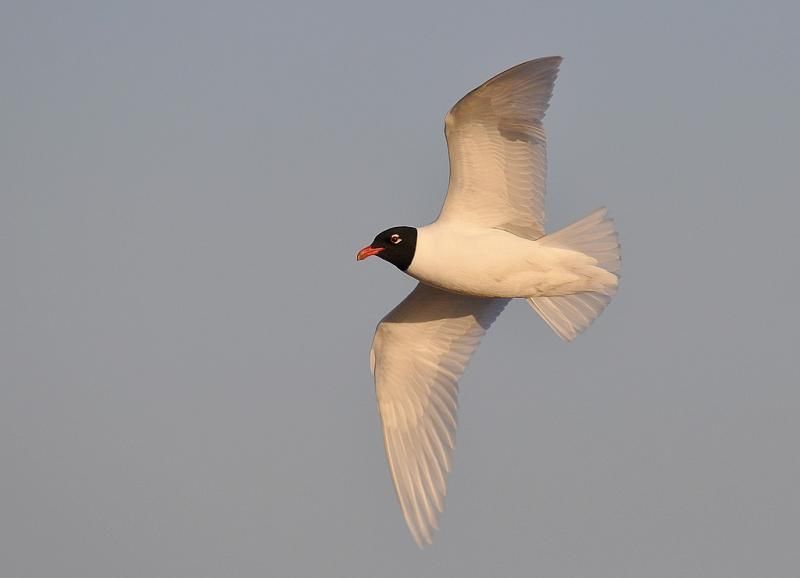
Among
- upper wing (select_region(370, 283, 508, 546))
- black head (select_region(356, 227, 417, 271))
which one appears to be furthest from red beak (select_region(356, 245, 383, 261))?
upper wing (select_region(370, 283, 508, 546))

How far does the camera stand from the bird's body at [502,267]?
42.7 feet

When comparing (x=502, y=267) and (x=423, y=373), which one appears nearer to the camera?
(x=502, y=267)

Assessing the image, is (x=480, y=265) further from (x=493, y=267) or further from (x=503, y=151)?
(x=503, y=151)

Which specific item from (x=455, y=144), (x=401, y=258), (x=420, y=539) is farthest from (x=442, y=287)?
(x=420, y=539)

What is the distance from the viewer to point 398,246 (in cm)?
1309

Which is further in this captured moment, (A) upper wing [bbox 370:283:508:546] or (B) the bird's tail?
(A) upper wing [bbox 370:283:508:546]

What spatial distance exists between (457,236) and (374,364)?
6.04 feet

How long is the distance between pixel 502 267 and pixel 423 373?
1813 mm

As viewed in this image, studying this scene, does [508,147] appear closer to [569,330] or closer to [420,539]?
[569,330]

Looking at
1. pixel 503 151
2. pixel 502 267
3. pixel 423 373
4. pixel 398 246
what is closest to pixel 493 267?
pixel 502 267

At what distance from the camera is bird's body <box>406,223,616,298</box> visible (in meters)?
13.0

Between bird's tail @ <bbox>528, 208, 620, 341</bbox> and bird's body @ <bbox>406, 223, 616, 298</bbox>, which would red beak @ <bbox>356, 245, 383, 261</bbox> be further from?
bird's tail @ <bbox>528, 208, 620, 341</bbox>

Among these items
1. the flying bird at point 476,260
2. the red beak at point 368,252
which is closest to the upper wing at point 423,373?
the flying bird at point 476,260

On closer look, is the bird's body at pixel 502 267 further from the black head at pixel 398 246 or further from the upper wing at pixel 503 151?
the upper wing at pixel 503 151
